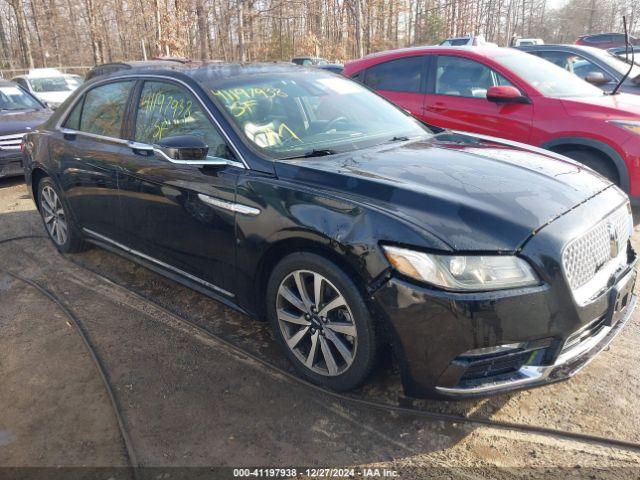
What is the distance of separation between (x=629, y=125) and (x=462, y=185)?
11.5 ft

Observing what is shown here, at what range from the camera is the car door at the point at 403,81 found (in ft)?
20.1

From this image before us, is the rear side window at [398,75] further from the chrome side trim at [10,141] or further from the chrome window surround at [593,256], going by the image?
the chrome side trim at [10,141]

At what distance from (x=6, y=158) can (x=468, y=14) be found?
3705cm

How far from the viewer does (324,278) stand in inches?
101

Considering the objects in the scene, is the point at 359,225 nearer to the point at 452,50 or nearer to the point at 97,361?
the point at 97,361

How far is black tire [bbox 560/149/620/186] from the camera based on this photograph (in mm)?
5168

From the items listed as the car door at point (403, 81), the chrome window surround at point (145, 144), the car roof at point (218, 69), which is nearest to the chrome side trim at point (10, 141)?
the chrome window surround at point (145, 144)

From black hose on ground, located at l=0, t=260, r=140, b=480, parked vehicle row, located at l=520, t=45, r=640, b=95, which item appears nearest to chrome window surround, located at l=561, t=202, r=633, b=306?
black hose on ground, located at l=0, t=260, r=140, b=480

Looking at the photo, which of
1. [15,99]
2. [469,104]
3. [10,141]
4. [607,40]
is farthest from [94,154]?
[607,40]

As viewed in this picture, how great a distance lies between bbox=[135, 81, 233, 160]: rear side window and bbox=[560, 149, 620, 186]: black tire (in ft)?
12.9

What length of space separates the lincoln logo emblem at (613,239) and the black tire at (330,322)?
1.27m

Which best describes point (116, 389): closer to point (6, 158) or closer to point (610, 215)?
point (610, 215)

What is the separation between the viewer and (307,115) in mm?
3387

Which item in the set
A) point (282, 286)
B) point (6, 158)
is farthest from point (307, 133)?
point (6, 158)
